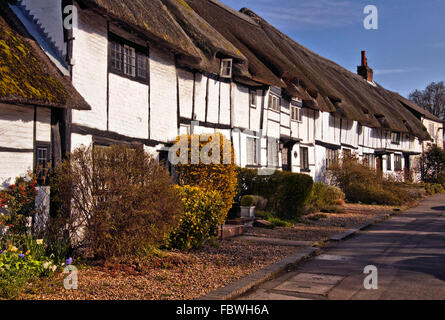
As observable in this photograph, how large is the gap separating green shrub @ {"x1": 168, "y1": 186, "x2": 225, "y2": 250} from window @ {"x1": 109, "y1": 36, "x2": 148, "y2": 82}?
3.85 m

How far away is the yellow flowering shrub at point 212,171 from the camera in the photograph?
11.7m

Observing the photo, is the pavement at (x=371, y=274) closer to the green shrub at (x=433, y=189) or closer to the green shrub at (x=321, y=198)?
the green shrub at (x=321, y=198)

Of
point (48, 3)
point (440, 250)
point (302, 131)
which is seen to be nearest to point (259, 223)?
point (440, 250)

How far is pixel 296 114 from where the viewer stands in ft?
72.3

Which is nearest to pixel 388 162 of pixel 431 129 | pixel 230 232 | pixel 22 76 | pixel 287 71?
pixel 431 129

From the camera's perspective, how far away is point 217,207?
920cm

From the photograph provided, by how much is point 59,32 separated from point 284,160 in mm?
13778

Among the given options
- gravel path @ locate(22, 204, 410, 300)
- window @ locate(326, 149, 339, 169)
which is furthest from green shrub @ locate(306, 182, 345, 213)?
gravel path @ locate(22, 204, 410, 300)

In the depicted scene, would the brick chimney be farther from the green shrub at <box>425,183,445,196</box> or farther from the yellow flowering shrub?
the yellow flowering shrub

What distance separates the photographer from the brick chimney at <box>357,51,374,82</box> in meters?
42.4

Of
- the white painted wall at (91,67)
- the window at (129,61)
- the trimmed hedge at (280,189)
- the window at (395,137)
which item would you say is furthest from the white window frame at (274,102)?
the window at (395,137)

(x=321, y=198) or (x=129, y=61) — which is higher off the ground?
(x=129, y=61)

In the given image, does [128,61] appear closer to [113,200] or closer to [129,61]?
[129,61]

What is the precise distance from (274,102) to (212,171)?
8564mm
